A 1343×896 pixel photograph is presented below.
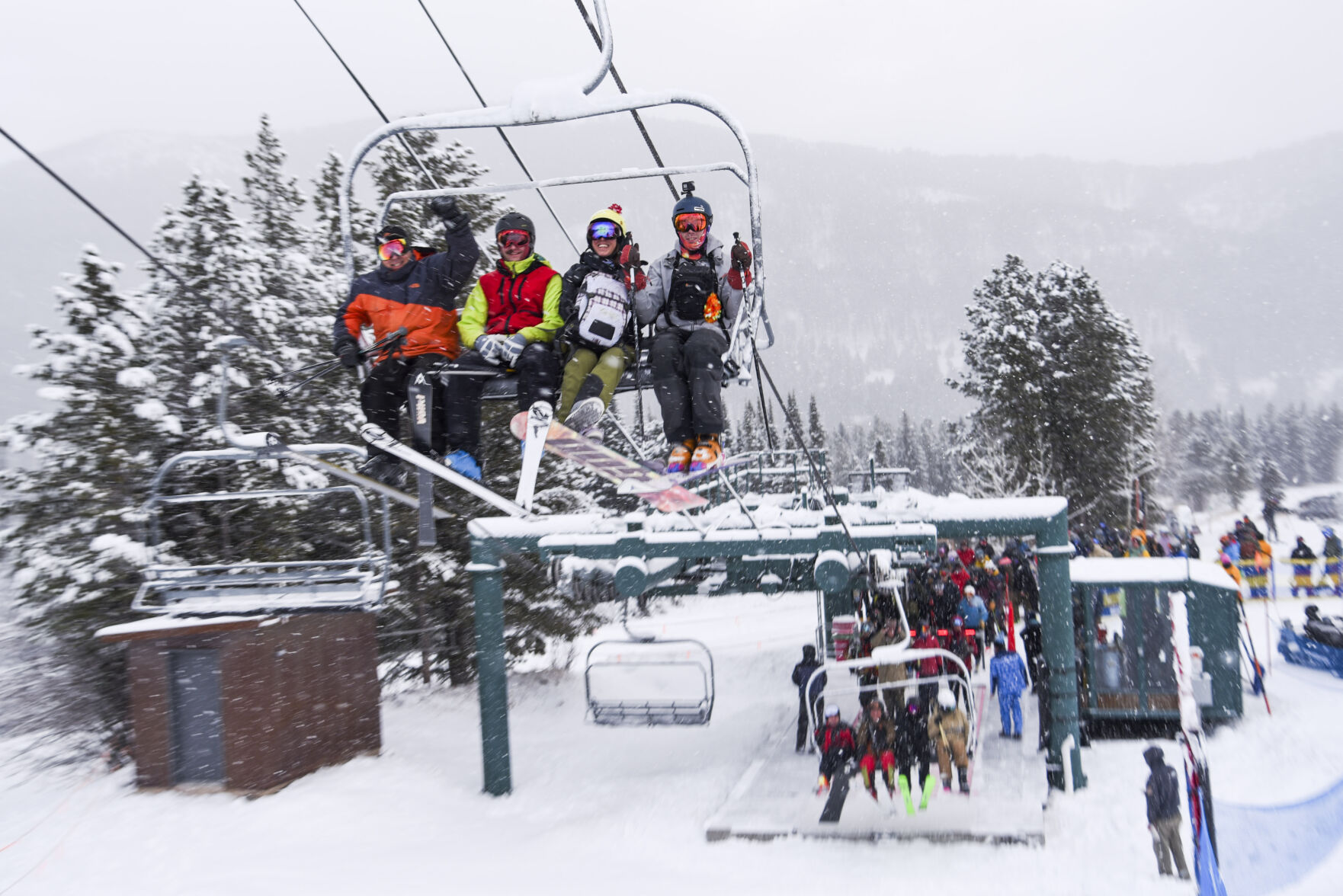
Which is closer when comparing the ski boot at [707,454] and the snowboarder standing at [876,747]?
the ski boot at [707,454]

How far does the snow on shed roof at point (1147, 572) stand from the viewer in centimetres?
1194

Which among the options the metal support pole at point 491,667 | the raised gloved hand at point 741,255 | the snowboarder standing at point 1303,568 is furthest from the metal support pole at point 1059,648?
the snowboarder standing at point 1303,568

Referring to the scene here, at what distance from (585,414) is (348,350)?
2265 mm

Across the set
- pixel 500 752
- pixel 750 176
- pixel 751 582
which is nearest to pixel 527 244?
pixel 750 176

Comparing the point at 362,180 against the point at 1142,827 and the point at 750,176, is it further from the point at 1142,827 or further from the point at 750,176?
the point at 1142,827

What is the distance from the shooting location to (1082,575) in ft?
39.9

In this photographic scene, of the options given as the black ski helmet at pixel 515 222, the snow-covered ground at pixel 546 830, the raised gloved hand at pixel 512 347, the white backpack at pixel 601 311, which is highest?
the black ski helmet at pixel 515 222

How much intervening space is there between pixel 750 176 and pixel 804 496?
6417 millimetres

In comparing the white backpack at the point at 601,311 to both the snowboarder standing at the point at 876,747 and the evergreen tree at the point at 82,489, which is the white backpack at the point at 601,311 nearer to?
the snowboarder standing at the point at 876,747

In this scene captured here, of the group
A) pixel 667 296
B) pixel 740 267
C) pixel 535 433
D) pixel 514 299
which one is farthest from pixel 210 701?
pixel 740 267

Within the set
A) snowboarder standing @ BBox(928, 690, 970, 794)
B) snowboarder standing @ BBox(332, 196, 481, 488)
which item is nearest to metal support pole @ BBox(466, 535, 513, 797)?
snowboarder standing @ BBox(332, 196, 481, 488)

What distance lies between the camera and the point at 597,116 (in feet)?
22.4

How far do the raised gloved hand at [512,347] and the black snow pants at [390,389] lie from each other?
2.23 feet

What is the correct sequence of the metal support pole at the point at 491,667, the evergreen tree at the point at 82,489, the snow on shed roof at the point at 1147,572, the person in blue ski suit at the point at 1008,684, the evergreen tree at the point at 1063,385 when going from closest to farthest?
the metal support pole at the point at 491,667
the evergreen tree at the point at 82,489
the person in blue ski suit at the point at 1008,684
the snow on shed roof at the point at 1147,572
the evergreen tree at the point at 1063,385
